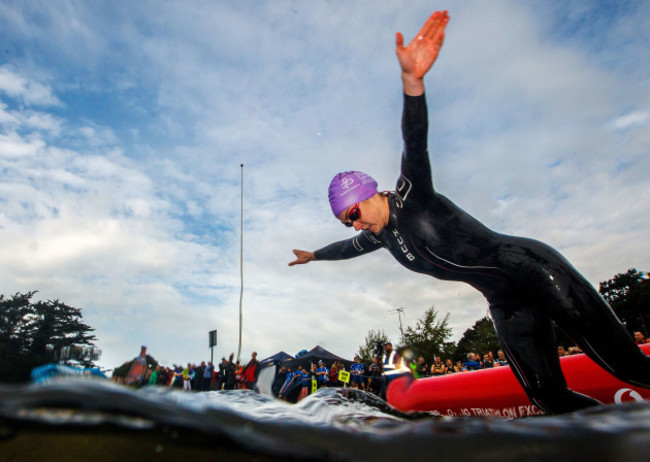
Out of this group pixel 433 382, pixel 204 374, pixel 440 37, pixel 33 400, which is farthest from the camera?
pixel 204 374

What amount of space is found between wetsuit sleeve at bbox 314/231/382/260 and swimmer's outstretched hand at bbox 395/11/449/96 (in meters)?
1.30

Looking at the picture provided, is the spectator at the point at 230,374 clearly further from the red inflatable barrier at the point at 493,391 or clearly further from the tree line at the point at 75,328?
the red inflatable barrier at the point at 493,391

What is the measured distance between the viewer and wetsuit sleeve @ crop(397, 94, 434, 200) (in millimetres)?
2086

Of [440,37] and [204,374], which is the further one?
[204,374]

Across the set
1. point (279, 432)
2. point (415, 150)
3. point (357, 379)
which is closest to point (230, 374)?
point (357, 379)

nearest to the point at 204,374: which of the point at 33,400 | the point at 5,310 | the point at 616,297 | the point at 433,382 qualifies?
the point at 433,382

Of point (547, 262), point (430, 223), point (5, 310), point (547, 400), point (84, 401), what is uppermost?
point (5, 310)

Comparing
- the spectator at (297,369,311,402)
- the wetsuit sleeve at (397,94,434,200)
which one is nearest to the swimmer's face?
the wetsuit sleeve at (397,94,434,200)

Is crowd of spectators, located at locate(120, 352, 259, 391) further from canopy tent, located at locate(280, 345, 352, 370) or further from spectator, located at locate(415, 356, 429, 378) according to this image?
spectator, located at locate(415, 356, 429, 378)

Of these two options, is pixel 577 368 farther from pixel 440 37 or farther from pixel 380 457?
pixel 380 457

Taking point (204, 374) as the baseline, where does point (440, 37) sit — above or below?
above

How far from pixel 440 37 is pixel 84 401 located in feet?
7.72

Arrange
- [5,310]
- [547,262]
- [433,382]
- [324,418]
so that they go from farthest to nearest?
[5,310] < [433,382] < [547,262] < [324,418]

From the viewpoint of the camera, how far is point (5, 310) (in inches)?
1206
